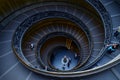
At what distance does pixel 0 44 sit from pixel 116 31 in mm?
8638

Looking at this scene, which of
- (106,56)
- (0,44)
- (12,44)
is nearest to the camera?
(106,56)

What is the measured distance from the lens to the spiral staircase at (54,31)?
13.7m

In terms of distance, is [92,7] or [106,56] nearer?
[106,56]

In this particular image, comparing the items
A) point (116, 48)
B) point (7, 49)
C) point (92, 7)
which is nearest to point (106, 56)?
point (116, 48)

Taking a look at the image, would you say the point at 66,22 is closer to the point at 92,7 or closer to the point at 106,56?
the point at 92,7

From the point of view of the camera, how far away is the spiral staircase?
1368cm

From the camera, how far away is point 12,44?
13.8m

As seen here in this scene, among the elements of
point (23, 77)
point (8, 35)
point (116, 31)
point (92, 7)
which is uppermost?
point (92, 7)

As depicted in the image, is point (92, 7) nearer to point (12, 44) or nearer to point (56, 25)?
point (56, 25)

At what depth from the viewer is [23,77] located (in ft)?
34.2

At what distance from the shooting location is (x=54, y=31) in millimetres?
17891

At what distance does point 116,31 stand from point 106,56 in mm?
1853

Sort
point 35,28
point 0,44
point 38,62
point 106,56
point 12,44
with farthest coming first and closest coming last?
point 35,28 → point 38,62 → point 0,44 → point 12,44 → point 106,56

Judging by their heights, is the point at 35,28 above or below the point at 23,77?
above
